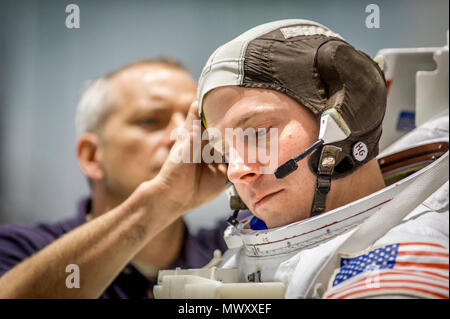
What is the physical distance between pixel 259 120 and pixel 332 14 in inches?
12.9

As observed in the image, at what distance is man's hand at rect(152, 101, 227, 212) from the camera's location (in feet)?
4.17

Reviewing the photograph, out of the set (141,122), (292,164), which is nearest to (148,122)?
(141,122)

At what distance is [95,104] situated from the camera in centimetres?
148

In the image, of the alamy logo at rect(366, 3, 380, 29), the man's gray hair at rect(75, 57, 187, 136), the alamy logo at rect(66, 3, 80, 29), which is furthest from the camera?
the man's gray hair at rect(75, 57, 187, 136)

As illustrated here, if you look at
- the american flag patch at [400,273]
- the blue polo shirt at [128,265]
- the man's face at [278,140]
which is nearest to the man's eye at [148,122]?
the blue polo shirt at [128,265]

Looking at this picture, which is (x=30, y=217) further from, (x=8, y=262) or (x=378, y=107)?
(x=378, y=107)

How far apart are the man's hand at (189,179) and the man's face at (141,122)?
0.10 metres

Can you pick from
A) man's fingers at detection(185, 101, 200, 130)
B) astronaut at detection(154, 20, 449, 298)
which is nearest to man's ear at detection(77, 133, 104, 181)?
man's fingers at detection(185, 101, 200, 130)

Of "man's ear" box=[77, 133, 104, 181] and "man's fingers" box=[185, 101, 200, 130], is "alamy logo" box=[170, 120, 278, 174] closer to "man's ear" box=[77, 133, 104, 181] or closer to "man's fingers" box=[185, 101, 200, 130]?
"man's fingers" box=[185, 101, 200, 130]

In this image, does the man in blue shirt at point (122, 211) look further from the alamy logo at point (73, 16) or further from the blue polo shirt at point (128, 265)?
the alamy logo at point (73, 16)

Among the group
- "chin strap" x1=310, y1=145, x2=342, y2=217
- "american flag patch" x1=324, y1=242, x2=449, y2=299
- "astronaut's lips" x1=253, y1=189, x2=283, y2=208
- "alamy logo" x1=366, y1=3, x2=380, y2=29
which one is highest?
"alamy logo" x1=366, y1=3, x2=380, y2=29

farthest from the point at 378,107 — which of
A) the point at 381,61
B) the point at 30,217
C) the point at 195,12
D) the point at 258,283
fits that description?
the point at 30,217

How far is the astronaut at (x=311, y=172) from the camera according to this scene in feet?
3.16

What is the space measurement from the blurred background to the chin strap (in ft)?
0.95
